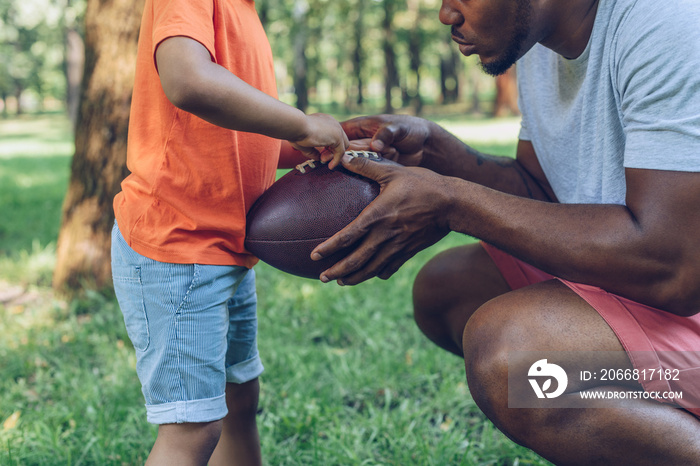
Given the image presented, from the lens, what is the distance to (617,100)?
2156 millimetres

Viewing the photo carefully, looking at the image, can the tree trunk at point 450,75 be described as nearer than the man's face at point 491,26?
No

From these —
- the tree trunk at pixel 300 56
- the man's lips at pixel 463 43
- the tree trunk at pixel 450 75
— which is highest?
the man's lips at pixel 463 43

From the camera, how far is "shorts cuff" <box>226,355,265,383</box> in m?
2.33

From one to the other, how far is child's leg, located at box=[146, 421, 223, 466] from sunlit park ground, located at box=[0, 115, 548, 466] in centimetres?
69

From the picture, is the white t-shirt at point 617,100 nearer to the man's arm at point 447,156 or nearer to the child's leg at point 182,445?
the man's arm at point 447,156

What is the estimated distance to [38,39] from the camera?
4347cm

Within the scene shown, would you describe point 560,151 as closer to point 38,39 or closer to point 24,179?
point 24,179

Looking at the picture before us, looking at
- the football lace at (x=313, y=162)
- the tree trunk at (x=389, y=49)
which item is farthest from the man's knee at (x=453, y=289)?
the tree trunk at (x=389, y=49)

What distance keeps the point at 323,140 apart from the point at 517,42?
85 centimetres

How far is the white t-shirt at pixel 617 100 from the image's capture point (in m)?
1.83

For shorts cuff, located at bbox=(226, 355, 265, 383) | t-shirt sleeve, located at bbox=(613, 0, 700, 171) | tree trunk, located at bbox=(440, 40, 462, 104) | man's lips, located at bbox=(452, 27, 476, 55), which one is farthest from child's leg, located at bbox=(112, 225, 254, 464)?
tree trunk, located at bbox=(440, 40, 462, 104)

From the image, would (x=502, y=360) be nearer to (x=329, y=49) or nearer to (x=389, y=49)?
(x=389, y=49)

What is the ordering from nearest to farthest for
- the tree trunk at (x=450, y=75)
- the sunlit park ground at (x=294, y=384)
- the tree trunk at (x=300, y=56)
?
the sunlit park ground at (x=294, y=384) < the tree trunk at (x=300, y=56) < the tree trunk at (x=450, y=75)
